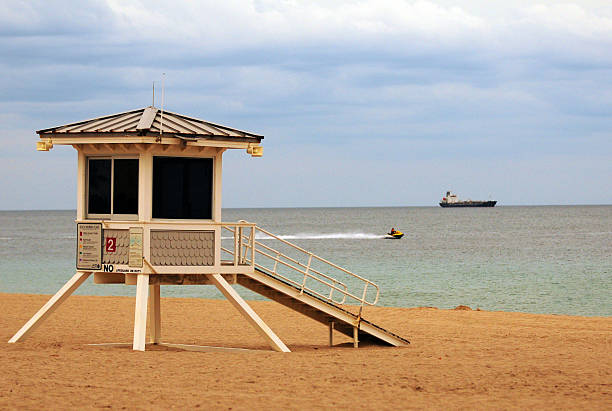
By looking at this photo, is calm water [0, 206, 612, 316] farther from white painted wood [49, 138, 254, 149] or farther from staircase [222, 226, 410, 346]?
white painted wood [49, 138, 254, 149]

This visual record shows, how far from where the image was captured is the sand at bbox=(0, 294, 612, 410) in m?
11.9

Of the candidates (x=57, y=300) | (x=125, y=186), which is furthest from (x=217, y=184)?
(x=57, y=300)

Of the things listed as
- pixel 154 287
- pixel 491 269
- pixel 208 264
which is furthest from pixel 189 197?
pixel 491 269

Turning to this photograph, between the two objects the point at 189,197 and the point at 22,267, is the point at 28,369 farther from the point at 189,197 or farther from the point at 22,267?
the point at 22,267

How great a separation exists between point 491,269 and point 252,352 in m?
43.9

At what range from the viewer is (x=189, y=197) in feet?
52.2

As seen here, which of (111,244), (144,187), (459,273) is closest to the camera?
(144,187)

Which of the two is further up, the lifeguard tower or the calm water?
the lifeguard tower

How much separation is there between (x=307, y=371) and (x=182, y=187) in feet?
13.7

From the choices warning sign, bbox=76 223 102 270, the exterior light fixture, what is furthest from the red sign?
the exterior light fixture

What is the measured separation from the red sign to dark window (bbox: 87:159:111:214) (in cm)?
53

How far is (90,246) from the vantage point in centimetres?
1580

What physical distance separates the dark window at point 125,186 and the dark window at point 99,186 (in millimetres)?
170

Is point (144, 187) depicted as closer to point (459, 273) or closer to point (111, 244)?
point (111, 244)
